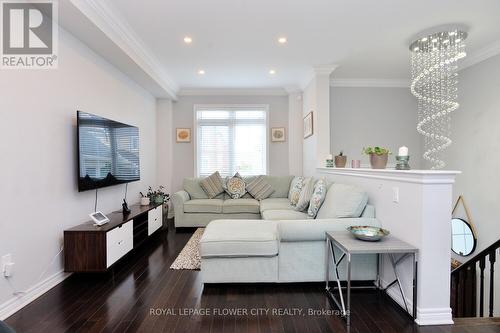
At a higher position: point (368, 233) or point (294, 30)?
point (294, 30)

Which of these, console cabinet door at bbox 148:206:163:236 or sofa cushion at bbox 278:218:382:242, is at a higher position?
sofa cushion at bbox 278:218:382:242

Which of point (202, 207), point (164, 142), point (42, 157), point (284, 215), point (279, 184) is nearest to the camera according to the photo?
point (42, 157)

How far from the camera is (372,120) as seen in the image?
5266 millimetres

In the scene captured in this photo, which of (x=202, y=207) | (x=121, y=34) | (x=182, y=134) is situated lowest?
(x=202, y=207)

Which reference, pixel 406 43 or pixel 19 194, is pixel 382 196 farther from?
pixel 19 194

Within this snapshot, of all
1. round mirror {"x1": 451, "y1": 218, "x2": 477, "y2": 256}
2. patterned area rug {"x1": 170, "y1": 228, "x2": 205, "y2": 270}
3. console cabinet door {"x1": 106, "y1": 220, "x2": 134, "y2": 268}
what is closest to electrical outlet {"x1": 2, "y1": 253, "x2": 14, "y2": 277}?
console cabinet door {"x1": 106, "y1": 220, "x2": 134, "y2": 268}

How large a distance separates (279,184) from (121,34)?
3.58m

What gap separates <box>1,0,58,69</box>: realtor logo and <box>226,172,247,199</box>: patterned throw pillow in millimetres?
3290

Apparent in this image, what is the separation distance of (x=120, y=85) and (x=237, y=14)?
218cm

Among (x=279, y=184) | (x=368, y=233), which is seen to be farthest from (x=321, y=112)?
(x=368, y=233)

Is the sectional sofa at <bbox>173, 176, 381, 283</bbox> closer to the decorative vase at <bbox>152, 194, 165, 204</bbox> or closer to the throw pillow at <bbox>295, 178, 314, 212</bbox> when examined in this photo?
the throw pillow at <bbox>295, 178, 314, 212</bbox>

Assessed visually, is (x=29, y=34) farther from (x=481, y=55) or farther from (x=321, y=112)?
(x=481, y=55)

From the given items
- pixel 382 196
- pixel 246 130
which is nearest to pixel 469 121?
pixel 382 196

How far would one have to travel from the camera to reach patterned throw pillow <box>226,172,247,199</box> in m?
5.11
